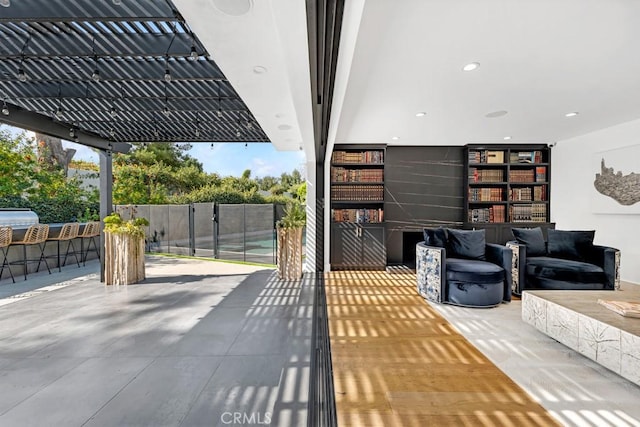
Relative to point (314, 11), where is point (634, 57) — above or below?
above

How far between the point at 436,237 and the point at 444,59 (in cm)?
237

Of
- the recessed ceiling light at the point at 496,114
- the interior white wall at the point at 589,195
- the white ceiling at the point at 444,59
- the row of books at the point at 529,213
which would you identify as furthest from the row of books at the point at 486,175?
the recessed ceiling light at the point at 496,114

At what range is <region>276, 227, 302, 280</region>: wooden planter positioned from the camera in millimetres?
5016

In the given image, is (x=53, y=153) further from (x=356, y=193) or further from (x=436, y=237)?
(x=436, y=237)

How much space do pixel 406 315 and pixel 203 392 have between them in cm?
230

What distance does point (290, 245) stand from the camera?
16.5ft

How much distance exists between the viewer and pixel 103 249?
491cm

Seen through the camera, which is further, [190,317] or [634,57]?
[190,317]

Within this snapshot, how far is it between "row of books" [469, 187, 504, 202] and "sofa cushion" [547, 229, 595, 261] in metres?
1.57

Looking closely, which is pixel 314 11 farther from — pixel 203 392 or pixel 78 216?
pixel 78 216

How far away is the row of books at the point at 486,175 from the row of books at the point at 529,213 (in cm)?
69

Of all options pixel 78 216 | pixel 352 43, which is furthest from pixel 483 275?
pixel 78 216
